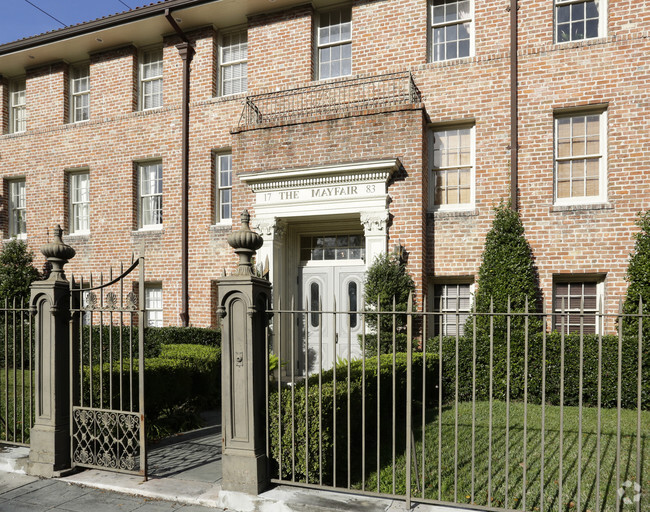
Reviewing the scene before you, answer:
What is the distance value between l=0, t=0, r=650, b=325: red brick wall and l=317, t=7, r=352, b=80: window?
0.36 m

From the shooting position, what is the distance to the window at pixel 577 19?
32.3 feet

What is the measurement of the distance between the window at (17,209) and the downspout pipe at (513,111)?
13827 millimetres

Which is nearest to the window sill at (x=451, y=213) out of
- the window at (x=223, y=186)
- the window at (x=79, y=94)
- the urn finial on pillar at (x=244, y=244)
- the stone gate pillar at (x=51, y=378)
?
the window at (x=223, y=186)

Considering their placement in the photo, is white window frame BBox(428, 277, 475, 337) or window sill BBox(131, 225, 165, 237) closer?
white window frame BBox(428, 277, 475, 337)

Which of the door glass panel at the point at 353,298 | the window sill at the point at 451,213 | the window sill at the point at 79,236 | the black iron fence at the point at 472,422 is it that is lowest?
the black iron fence at the point at 472,422

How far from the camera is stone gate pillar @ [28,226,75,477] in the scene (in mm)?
5461

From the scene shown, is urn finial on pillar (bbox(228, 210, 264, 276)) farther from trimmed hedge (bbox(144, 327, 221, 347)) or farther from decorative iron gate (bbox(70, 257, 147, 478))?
trimmed hedge (bbox(144, 327, 221, 347))

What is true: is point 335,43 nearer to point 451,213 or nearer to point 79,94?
point 451,213

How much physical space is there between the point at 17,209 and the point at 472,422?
50.6ft

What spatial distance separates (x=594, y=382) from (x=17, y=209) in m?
15.9

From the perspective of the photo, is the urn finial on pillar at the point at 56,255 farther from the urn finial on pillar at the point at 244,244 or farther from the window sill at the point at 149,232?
the window sill at the point at 149,232

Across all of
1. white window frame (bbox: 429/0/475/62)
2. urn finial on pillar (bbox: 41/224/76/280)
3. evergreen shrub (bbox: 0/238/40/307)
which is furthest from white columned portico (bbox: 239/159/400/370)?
evergreen shrub (bbox: 0/238/40/307)

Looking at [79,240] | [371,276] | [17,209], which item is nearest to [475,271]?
[371,276]

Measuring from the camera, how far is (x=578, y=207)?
9594 mm
